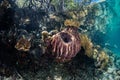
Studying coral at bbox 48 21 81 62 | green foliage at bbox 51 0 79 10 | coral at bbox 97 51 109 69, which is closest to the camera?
coral at bbox 48 21 81 62

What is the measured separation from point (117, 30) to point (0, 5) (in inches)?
708

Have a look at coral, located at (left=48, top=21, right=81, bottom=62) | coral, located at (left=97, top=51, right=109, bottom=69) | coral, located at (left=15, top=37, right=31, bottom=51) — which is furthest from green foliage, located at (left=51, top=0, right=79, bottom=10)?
coral, located at (left=15, top=37, right=31, bottom=51)

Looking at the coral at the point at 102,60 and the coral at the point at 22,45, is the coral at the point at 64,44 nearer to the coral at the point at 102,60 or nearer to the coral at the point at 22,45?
the coral at the point at 22,45

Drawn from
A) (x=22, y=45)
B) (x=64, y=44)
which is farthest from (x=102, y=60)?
(x=22, y=45)

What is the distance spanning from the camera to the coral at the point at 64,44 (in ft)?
17.1

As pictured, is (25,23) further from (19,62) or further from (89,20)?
(89,20)

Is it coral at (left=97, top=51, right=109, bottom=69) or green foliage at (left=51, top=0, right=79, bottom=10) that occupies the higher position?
green foliage at (left=51, top=0, right=79, bottom=10)

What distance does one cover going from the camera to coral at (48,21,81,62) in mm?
5207

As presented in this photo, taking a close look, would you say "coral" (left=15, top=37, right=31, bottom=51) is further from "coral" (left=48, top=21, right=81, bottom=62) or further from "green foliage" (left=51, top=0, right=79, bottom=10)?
"green foliage" (left=51, top=0, right=79, bottom=10)

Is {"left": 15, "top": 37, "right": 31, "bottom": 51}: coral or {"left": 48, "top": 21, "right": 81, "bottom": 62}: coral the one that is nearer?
{"left": 15, "top": 37, "right": 31, "bottom": 51}: coral

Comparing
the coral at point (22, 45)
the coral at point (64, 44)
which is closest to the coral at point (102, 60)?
the coral at point (64, 44)

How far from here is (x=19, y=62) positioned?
16.8 ft

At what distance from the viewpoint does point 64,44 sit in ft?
17.1

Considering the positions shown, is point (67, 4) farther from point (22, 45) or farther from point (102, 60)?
point (22, 45)
